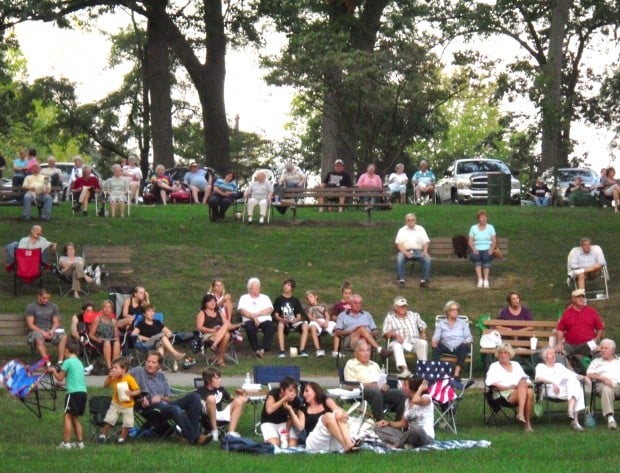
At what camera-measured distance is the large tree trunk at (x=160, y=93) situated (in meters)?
44.5

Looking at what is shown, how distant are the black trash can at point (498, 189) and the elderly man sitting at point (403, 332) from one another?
18.9 meters

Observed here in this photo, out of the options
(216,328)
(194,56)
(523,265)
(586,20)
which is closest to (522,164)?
(586,20)

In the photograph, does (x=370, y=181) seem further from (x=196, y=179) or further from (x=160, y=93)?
(x=160, y=93)

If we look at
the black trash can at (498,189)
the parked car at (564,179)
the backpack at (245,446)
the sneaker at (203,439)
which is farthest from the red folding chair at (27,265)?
the parked car at (564,179)

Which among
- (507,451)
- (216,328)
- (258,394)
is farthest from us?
(216,328)

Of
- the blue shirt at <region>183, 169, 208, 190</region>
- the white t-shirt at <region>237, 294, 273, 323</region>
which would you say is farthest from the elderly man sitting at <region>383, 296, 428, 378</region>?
the blue shirt at <region>183, 169, 208, 190</region>

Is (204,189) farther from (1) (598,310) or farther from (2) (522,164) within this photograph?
(2) (522,164)

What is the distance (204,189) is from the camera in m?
40.8

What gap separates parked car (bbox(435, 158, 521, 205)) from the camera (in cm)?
4353

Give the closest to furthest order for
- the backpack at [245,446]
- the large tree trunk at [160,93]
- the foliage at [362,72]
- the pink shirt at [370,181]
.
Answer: the backpack at [245,446]
the pink shirt at [370,181]
the foliage at [362,72]
the large tree trunk at [160,93]

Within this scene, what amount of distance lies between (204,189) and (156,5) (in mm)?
6308

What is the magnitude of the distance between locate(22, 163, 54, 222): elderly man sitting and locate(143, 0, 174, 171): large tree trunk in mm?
12740

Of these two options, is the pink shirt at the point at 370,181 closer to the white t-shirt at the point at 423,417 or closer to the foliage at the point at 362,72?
the foliage at the point at 362,72

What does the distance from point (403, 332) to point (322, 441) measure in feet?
18.4
